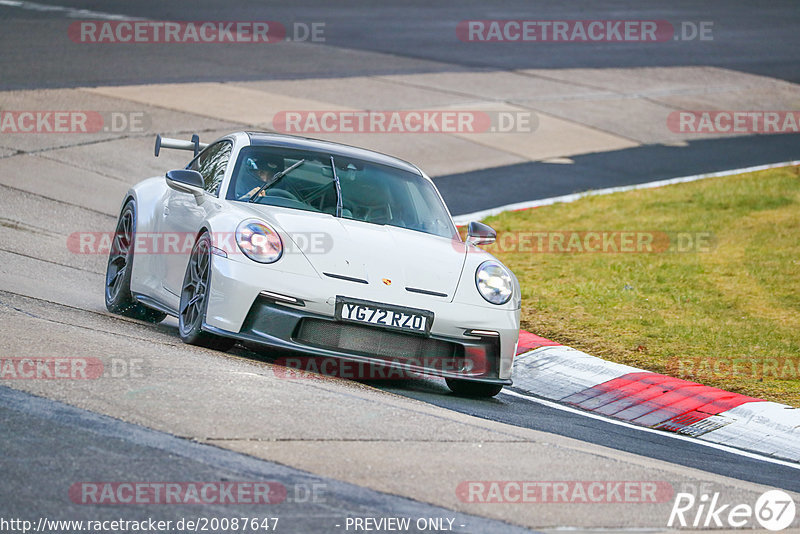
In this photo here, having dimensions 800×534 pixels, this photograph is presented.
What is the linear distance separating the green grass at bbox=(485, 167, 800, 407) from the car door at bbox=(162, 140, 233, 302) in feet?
9.90

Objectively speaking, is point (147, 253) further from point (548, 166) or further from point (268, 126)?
point (548, 166)

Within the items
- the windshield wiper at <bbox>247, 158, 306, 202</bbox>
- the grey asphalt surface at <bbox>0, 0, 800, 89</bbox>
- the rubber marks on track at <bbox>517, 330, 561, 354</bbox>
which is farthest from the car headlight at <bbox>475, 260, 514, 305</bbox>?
the grey asphalt surface at <bbox>0, 0, 800, 89</bbox>

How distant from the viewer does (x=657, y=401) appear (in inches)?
322

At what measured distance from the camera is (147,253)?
838cm

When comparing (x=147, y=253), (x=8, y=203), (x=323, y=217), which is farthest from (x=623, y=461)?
(x=8, y=203)

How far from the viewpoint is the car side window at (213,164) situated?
26.9ft

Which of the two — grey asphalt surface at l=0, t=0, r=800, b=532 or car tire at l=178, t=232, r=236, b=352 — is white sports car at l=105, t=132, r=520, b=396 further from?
grey asphalt surface at l=0, t=0, r=800, b=532

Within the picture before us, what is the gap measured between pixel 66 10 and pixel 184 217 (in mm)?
18558

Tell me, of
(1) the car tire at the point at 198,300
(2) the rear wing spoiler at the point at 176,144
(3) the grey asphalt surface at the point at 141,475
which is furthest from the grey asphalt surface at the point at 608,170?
(3) the grey asphalt surface at the point at 141,475

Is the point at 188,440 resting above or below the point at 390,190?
below

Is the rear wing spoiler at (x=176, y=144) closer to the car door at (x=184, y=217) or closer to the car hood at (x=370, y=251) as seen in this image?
the car door at (x=184, y=217)

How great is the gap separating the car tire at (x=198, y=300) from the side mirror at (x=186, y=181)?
1.54 feet

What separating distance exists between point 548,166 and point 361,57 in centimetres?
681

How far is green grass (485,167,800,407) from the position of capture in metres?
9.28
